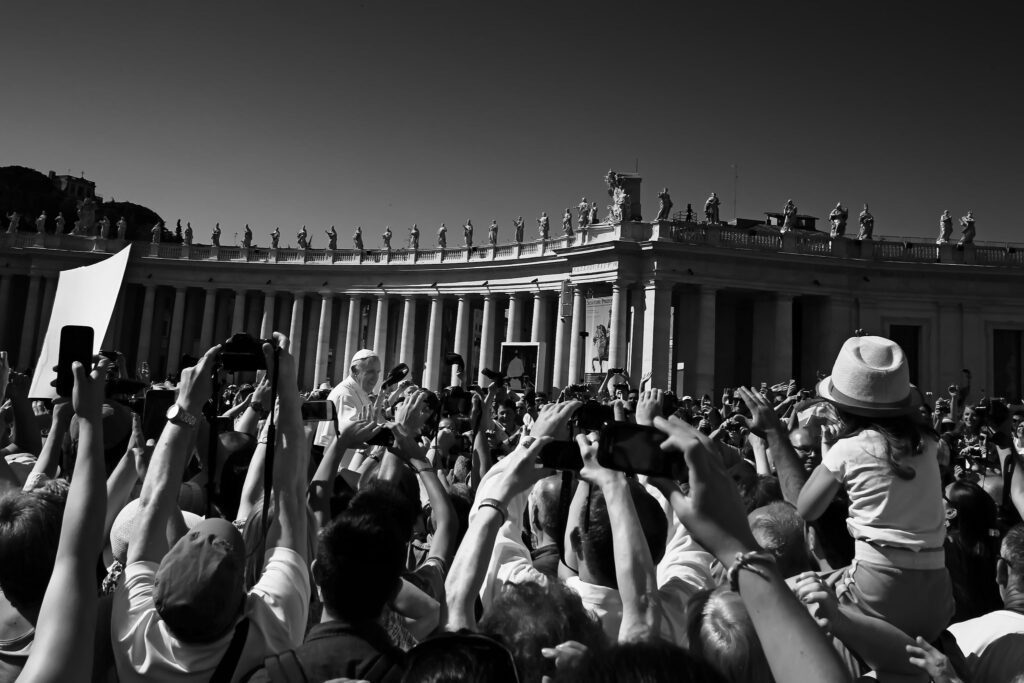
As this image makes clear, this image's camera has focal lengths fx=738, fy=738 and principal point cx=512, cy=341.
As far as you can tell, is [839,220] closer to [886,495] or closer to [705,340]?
[705,340]

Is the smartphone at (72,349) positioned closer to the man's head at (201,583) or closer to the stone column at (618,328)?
the man's head at (201,583)

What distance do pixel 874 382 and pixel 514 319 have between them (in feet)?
164

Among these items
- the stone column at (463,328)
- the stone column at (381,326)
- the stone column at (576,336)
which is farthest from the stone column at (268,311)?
the stone column at (576,336)

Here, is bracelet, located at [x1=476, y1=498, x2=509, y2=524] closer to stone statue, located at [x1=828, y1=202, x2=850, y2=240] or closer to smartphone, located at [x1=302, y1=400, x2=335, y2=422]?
smartphone, located at [x1=302, y1=400, x2=335, y2=422]

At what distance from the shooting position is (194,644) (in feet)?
10.7

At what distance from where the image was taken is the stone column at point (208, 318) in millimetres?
66750

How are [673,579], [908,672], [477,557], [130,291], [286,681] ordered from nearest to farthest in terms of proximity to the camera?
[286,681], [908,672], [477,557], [673,579], [130,291]

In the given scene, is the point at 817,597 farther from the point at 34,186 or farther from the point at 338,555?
the point at 34,186

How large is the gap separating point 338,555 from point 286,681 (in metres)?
0.57

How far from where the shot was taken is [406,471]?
6523 millimetres

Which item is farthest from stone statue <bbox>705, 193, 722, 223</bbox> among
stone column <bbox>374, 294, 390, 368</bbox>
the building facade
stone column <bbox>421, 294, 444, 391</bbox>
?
stone column <bbox>374, 294, 390, 368</bbox>

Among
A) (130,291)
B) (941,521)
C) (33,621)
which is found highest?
(130,291)

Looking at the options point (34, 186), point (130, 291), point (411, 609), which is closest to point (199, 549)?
point (411, 609)

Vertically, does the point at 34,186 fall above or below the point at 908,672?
above
